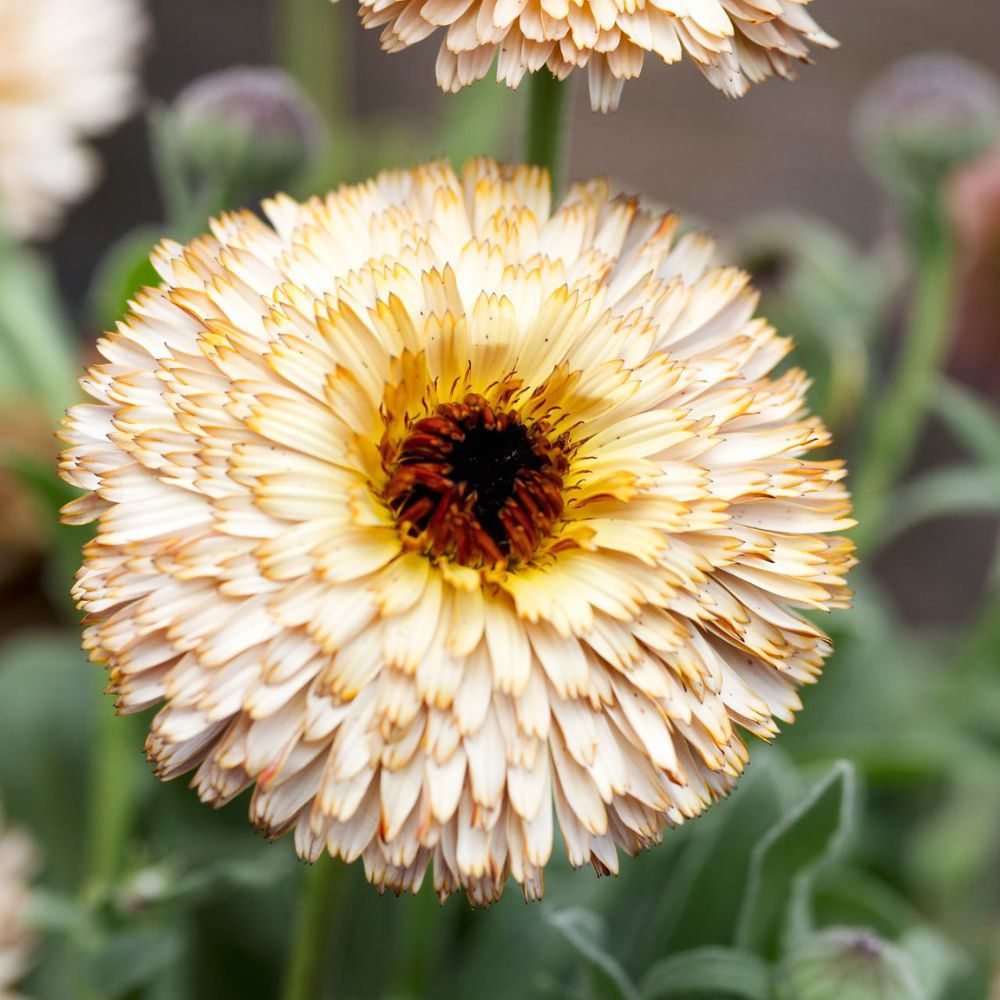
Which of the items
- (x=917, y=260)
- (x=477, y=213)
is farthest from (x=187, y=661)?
(x=917, y=260)

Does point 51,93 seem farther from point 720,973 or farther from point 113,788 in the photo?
point 720,973

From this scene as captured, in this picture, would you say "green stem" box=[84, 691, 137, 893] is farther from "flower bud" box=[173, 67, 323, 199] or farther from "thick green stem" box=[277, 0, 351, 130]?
"thick green stem" box=[277, 0, 351, 130]

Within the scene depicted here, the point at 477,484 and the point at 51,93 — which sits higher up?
the point at 51,93

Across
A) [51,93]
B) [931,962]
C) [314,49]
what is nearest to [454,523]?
[931,962]

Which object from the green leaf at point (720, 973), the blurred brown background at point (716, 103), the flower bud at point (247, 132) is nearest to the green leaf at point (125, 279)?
the flower bud at point (247, 132)

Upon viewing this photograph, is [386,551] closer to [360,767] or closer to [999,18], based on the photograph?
[360,767]
